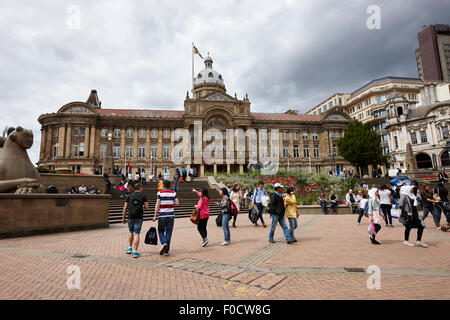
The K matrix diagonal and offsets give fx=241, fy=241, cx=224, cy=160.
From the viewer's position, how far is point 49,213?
30.9 feet

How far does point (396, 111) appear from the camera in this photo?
1967 inches

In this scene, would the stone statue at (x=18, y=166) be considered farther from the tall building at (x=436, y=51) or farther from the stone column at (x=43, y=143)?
the tall building at (x=436, y=51)

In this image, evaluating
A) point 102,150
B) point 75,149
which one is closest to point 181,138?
point 102,150

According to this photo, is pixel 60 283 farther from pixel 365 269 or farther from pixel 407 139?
pixel 407 139

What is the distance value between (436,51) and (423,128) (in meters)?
64.5

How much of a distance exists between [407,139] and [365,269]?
53156mm

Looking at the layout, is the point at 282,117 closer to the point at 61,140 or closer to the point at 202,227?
the point at 61,140

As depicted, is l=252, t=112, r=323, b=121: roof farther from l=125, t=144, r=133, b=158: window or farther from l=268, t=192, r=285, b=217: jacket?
l=268, t=192, r=285, b=217: jacket

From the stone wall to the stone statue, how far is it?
2.39ft

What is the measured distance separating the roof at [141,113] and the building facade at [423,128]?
4399 centimetres

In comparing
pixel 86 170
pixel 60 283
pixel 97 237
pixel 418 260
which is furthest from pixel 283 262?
pixel 86 170

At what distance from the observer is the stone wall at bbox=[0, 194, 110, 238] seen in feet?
27.5

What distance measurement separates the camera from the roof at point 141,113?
166ft

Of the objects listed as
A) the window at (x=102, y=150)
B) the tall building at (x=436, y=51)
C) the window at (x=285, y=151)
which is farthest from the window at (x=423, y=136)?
the window at (x=102, y=150)
